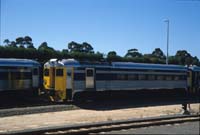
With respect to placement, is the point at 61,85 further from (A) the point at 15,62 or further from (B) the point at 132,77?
(B) the point at 132,77

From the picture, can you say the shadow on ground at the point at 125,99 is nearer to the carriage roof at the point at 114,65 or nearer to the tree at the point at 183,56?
the carriage roof at the point at 114,65

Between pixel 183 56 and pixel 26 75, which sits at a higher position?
pixel 183 56

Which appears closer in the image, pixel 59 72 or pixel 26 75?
pixel 59 72

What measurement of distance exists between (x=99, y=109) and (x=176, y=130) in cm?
1149

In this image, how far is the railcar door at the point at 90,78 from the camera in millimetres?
31811

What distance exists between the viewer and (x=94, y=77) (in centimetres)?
3234

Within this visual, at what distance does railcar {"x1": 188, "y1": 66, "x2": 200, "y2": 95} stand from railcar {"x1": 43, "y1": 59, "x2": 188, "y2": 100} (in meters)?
5.20

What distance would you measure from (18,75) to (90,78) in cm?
494

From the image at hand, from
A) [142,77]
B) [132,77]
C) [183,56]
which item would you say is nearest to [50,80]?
[132,77]

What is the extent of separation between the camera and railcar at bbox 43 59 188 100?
102 feet

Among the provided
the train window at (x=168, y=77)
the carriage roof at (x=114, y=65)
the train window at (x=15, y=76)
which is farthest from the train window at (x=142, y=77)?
the train window at (x=15, y=76)

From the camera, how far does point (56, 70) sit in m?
31.7

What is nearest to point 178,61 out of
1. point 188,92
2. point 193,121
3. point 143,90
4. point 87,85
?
point 188,92

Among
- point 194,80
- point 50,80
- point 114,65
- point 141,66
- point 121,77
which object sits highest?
point 114,65
